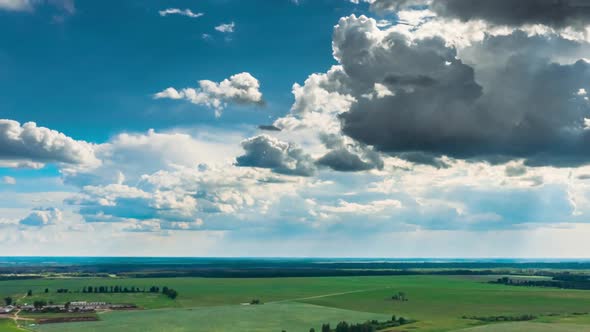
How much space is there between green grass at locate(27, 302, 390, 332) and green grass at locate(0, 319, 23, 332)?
5546 mm

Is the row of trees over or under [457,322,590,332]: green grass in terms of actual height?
under

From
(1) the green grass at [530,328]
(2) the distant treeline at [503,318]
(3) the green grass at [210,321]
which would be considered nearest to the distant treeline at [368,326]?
(3) the green grass at [210,321]

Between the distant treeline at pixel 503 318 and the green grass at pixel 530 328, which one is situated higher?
the green grass at pixel 530 328

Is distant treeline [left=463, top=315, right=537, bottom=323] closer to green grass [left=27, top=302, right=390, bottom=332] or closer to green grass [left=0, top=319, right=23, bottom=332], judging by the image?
green grass [left=27, top=302, right=390, bottom=332]

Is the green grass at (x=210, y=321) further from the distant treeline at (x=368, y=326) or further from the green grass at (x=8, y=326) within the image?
the distant treeline at (x=368, y=326)

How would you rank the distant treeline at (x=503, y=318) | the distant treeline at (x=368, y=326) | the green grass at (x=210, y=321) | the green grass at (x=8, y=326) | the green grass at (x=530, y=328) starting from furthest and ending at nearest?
1. the distant treeline at (x=503, y=318)
2. the green grass at (x=210, y=321)
3. the green grass at (x=8, y=326)
4. the green grass at (x=530, y=328)
5. the distant treeline at (x=368, y=326)

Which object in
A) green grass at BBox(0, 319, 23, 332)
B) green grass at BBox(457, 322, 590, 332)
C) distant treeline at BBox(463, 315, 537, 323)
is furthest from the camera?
distant treeline at BBox(463, 315, 537, 323)

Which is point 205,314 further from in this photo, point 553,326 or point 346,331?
point 553,326

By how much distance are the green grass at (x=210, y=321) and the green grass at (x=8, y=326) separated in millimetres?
5546

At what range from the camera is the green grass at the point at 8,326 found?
154250 mm

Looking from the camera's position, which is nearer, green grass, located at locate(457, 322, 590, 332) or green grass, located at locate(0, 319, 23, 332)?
green grass, located at locate(457, 322, 590, 332)

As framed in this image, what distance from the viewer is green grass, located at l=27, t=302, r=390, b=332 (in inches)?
6220

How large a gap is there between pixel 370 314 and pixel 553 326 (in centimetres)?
5608

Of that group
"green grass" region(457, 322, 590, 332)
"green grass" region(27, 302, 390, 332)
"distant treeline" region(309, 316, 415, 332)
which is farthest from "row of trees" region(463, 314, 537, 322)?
"green grass" region(27, 302, 390, 332)
